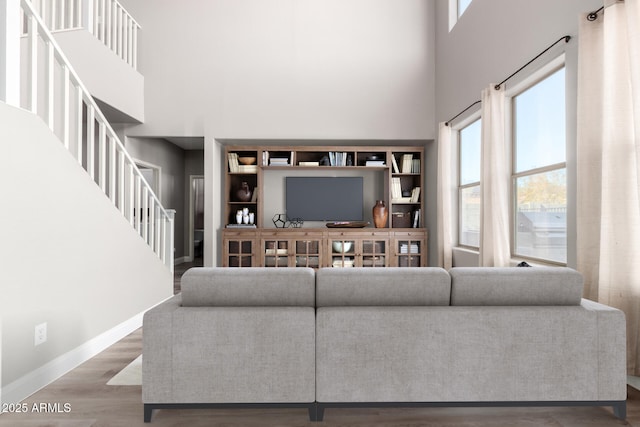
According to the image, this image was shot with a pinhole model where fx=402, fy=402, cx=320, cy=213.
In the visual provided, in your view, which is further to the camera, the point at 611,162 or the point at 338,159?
the point at 338,159

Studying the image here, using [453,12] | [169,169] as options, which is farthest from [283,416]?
[169,169]

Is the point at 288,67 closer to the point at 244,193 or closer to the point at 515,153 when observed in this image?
the point at 244,193

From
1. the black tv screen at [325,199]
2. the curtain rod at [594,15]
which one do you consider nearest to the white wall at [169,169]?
the black tv screen at [325,199]

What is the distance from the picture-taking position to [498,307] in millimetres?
1870

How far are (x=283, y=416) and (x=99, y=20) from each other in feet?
18.3

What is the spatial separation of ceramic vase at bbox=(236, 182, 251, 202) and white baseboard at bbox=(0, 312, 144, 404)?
3.01 meters

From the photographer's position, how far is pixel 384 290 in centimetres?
192

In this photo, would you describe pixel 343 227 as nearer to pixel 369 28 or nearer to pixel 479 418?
pixel 369 28

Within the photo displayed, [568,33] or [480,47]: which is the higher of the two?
[480,47]

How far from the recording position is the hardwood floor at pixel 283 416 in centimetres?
190

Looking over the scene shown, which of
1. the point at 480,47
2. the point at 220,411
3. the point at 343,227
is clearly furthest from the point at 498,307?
the point at 343,227

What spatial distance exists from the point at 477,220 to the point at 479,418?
10.3 feet

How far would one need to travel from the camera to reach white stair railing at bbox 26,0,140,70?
4312 millimetres

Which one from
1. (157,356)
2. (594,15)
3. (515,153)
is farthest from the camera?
(515,153)
